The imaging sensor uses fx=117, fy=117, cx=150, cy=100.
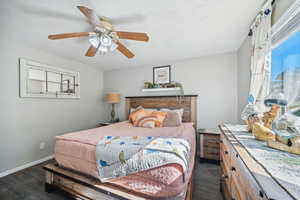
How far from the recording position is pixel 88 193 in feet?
4.39

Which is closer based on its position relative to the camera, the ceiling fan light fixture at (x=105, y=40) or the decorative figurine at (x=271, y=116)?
the decorative figurine at (x=271, y=116)

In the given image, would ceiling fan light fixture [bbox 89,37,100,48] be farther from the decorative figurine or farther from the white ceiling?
the decorative figurine

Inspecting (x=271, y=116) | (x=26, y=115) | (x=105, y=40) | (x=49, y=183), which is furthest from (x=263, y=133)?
(x=26, y=115)

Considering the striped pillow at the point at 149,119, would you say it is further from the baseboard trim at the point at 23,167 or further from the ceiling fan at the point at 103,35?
the baseboard trim at the point at 23,167

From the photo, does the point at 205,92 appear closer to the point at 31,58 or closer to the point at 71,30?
the point at 71,30

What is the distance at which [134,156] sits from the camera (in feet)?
3.83

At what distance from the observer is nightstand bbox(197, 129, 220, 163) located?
2316mm

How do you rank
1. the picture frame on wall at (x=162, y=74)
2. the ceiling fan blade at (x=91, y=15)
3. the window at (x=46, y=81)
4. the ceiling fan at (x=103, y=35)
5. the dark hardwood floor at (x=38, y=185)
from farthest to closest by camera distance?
the picture frame on wall at (x=162, y=74) → the window at (x=46, y=81) → the dark hardwood floor at (x=38, y=185) → the ceiling fan at (x=103, y=35) → the ceiling fan blade at (x=91, y=15)

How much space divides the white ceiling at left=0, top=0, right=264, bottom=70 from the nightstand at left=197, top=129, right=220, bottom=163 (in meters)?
1.77

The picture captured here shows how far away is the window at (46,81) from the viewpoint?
230 centimetres

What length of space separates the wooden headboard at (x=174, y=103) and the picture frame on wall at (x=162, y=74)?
462mm

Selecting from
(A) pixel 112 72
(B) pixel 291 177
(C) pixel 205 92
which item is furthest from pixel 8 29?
(C) pixel 205 92

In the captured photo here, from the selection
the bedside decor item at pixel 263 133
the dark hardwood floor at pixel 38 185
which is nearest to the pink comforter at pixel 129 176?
the dark hardwood floor at pixel 38 185

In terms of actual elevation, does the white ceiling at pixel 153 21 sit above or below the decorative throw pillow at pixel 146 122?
above
